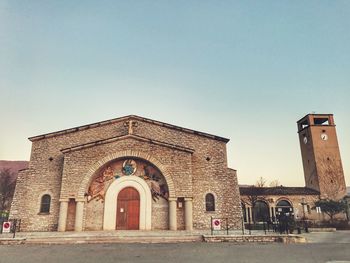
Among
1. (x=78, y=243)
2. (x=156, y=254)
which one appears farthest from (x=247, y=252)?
(x=78, y=243)

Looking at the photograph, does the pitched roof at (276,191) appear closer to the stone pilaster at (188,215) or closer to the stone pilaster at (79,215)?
the stone pilaster at (188,215)

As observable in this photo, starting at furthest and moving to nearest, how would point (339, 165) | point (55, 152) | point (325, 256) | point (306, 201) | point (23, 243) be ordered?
1. point (339, 165)
2. point (306, 201)
3. point (55, 152)
4. point (23, 243)
5. point (325, 256)

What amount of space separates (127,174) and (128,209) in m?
2.38

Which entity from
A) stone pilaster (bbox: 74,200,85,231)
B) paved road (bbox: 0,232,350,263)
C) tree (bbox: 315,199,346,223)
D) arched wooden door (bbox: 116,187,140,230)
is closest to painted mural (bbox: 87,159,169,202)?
stone pilaster (bbox: 74,200,85,231)

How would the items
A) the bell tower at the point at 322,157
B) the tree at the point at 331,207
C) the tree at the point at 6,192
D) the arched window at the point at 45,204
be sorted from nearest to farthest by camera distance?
the arched window at the point at 45,204 < the tree at the point at 331,207 < the bell tower at the point at 322,157 < the tree at the point at 6,192

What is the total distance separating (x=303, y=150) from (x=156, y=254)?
115 ft

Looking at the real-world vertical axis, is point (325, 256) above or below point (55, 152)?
below

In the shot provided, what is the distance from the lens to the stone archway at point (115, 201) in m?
18.9

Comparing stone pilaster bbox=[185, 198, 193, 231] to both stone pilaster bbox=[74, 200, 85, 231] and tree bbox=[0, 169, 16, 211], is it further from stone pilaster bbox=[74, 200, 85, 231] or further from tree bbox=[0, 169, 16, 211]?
tree bbox=[0, 169, 16, 211]

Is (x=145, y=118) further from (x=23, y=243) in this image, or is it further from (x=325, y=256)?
(x=325, y=256)

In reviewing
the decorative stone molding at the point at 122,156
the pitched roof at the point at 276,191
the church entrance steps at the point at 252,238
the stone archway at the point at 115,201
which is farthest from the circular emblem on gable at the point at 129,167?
the pitched roof at the point at 276,191

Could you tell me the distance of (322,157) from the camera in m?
36.6

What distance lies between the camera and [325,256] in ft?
31.2

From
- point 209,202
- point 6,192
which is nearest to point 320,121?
point 209,202
